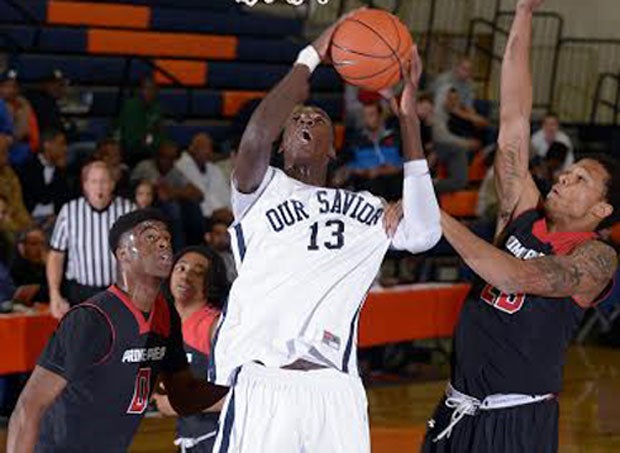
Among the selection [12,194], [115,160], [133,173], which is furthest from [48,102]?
[12,194]

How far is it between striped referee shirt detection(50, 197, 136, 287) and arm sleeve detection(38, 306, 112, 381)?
482 centimetres

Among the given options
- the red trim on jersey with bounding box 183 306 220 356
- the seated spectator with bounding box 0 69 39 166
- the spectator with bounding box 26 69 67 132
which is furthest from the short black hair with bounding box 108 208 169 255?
the spectator with bounding box 26 69 67 132

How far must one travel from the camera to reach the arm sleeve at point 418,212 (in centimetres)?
503

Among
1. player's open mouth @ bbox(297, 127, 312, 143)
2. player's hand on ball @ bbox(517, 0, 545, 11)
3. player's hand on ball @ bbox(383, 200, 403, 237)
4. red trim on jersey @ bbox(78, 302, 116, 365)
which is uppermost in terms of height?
player's hand on ball @ bbox(517, 0, 545, 11)

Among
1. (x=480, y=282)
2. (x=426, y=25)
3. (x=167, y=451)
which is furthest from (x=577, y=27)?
(x=480, y=282)

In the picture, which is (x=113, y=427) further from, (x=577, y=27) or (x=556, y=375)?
(x=577, y=27)

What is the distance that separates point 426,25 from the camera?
59.8 ft

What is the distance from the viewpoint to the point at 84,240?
10273 millimetres

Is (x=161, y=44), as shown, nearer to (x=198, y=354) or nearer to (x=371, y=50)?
(x=198, y=354)

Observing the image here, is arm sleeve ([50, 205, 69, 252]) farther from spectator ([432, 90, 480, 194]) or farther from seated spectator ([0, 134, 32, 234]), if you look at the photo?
spectator ([432, 90, 480, 194])

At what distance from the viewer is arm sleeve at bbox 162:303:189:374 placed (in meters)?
5.76

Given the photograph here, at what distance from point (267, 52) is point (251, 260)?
11.8 meters

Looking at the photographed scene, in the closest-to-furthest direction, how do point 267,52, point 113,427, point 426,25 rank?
point 113,427 < point 267,52 < point 426,25

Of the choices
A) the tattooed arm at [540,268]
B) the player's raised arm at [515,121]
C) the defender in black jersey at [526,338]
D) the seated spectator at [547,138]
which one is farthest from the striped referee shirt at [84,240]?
the seated spectator at [547,138]
